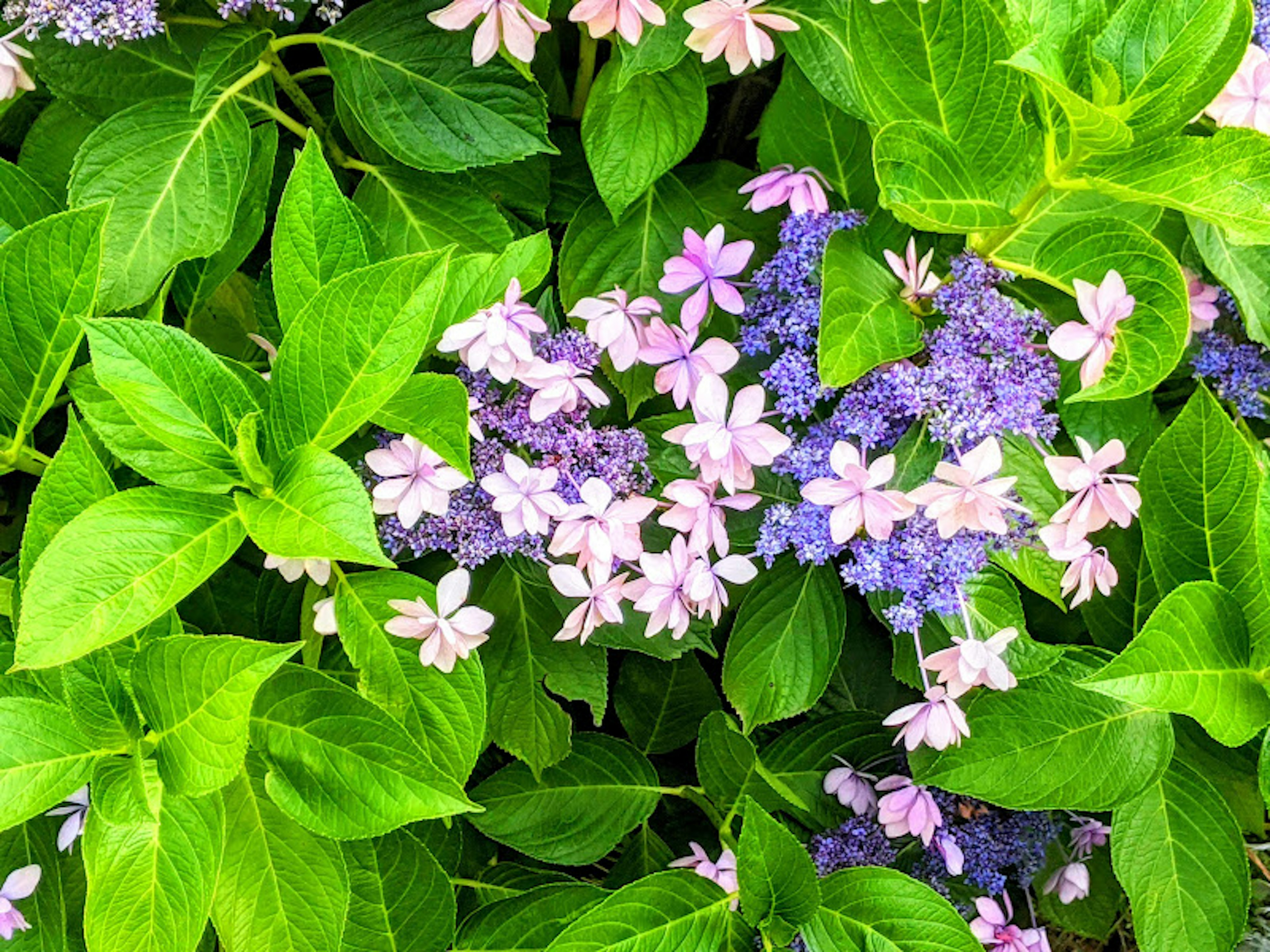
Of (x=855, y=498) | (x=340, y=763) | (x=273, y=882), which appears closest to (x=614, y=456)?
(x=855, y=498)

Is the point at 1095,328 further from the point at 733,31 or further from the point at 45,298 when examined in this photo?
Result: the point at 45,298

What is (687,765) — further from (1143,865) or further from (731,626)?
(1143,865)

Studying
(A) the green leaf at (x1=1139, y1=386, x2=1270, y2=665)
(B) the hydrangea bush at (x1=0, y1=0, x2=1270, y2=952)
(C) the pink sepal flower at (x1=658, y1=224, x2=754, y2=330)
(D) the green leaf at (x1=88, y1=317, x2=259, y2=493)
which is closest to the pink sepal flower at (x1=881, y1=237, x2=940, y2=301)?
(B) the hydrangea bush at (x1=0, y1=0, x2=1270, y2=952)

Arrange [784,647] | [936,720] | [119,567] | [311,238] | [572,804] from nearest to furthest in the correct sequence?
[119,567] → [311,238] → [936,720] → [784,647] → [572,804]

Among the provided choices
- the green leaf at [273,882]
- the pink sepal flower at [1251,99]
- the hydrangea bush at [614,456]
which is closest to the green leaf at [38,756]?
the hydrangea bush at [614,456]

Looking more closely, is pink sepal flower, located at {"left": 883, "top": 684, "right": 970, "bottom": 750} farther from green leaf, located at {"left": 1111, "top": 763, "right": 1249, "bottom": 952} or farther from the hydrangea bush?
green leaf, located at {"left": 1111, "top": 763, "right": 1249, "bottom": 952}
